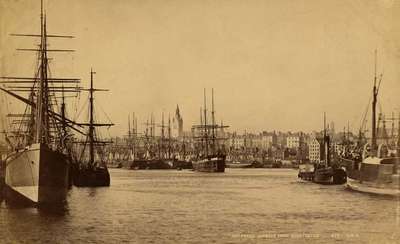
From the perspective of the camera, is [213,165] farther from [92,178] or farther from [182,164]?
[92,178]

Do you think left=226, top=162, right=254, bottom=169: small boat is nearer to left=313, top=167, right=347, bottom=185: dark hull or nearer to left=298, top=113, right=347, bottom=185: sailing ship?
left=298, top=113, right=347, bottom=185: sailing ship

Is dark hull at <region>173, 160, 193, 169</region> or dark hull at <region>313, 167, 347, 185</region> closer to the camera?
dark hull at <region>313, 167, 347, 185</region>

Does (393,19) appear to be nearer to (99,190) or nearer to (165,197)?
(165,197)

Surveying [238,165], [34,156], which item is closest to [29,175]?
[34,156]

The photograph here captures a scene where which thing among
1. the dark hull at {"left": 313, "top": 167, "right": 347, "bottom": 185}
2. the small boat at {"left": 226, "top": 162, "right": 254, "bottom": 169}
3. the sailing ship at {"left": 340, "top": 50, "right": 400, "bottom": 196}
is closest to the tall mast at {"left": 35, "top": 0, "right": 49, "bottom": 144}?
the sailing ship at {"left": 340, "top": 50, "right": 400, "bottom": 196}

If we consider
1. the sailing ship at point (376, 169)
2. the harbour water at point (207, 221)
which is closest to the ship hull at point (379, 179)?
the sailing ship at point (376, 169)

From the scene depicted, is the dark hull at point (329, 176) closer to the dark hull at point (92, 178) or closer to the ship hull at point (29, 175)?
the dark hull at point (92, 178)

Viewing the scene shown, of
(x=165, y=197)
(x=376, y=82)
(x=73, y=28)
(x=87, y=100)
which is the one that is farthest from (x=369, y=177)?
(x=73, y=28)

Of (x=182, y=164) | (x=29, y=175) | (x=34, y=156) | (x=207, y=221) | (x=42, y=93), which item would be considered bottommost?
(x=207, y=221)
